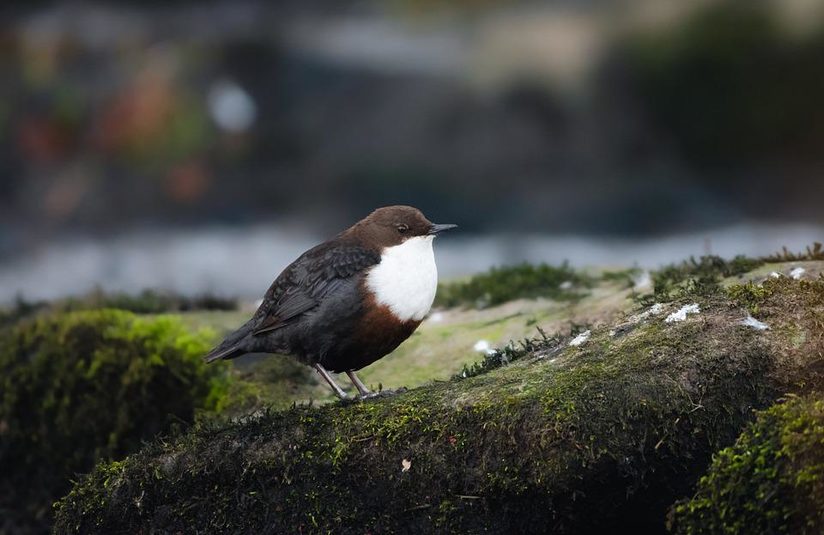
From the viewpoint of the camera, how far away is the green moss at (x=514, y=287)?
6.30 meters

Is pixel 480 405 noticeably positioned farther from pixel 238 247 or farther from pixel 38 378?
pixel 238 247

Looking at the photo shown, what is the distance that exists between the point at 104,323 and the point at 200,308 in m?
1.16

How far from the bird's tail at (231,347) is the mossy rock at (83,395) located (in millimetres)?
961

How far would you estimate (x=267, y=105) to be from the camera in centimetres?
1325

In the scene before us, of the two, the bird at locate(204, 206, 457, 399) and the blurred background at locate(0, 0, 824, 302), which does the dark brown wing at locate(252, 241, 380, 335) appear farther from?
the blurred background at locate(0, 0, 824, 302)

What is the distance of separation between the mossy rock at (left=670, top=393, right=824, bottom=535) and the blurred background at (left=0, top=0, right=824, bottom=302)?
26.6 feet

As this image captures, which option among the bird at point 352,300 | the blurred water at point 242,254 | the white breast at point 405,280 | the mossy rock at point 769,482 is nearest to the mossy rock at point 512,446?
the mossy rock at point 769,482

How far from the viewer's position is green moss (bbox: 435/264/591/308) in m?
6.30

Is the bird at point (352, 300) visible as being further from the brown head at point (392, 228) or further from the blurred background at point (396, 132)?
the blurred background at point (396, 132)

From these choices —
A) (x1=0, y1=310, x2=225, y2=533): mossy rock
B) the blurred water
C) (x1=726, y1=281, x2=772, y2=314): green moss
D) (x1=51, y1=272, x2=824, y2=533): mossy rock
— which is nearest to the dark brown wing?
(x1=51, y1=272, x2=824, y2=533): mossy rock

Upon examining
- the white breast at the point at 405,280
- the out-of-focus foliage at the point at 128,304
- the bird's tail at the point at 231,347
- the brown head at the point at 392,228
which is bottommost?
the out-of-focus foliage at the point at 128,304

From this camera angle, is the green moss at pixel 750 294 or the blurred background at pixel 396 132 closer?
the green moss at pixel 750 294


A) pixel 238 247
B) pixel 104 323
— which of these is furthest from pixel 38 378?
pixel 238 247

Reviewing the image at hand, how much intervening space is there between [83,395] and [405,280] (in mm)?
2598
